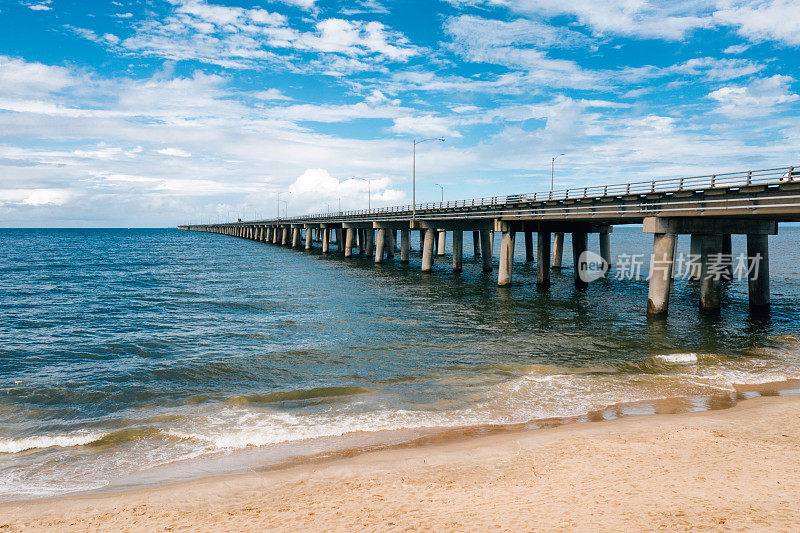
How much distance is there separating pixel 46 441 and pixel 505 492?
1027cm

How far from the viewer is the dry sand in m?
6.64

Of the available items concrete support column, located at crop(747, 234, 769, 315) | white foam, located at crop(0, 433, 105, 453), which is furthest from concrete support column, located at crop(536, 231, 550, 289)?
white foam, located at crop(0, 433, 105, 453)

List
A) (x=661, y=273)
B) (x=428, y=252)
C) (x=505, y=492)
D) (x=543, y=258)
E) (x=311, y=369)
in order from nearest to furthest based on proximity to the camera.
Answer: (x=505, y=492) → (x=311, y=369) → (x=661, y=273) → (x=543, y=258) → (x=428, y=252)

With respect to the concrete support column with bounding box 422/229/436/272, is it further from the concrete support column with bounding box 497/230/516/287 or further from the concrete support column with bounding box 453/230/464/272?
the concrete support column with bounding box 497/230/516/287

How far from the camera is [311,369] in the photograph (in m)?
16.3

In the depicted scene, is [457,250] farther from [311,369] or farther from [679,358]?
[311,369]

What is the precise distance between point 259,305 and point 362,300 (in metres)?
6.65

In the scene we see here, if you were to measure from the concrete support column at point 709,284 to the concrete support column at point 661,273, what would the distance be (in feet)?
7.72

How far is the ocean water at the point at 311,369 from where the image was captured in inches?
410

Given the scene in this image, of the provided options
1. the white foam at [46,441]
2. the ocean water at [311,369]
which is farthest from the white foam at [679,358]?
the white foam at [46,441]

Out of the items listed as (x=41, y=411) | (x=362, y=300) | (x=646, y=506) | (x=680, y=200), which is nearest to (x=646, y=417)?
(x=646, y=506)

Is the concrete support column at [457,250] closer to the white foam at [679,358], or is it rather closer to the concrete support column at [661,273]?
the concrete support column at [661,273]

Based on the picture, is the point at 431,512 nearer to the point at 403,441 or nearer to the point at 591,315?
the point at 403,441

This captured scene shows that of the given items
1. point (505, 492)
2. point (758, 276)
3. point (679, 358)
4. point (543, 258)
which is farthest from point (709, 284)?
point (505, 492)
